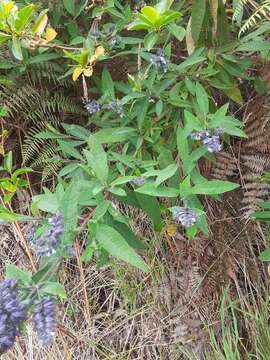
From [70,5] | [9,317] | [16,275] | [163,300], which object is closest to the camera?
[9,317]

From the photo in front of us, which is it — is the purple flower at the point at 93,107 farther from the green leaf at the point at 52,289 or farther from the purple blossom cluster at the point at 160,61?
the green leaf at the point at 52,289

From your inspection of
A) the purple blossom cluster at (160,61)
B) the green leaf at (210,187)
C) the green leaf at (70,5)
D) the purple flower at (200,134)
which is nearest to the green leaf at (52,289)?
the green leaf at (210,187)

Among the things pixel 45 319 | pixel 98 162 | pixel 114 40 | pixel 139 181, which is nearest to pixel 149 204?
pixel 139 181

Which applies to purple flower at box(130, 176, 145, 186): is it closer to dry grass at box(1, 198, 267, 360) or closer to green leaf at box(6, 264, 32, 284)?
green leaf at box(6, 264, 32, 284)

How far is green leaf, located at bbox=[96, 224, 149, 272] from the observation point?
1.12m

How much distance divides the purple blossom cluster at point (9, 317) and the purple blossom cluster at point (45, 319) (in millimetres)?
27

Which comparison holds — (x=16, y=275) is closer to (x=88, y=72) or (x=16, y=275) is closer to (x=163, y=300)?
(x=88, y=72)

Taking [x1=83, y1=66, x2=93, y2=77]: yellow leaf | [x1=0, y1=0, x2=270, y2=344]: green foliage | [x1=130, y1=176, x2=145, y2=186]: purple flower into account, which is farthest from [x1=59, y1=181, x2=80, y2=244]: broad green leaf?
[x1=83, y1=66, x2=93, y2=77]: yellow leaf

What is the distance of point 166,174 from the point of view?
49.9 inches

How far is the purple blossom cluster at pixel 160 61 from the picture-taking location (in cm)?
137

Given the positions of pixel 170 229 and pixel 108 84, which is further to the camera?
pixel 170 229

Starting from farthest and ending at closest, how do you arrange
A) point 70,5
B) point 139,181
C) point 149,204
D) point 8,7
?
point 70,5 → point 149,204 → point 139,181 → point 8,7

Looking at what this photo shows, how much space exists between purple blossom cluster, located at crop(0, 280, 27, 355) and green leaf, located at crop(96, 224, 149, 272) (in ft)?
0.80

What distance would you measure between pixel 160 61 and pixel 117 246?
1.69 feet
